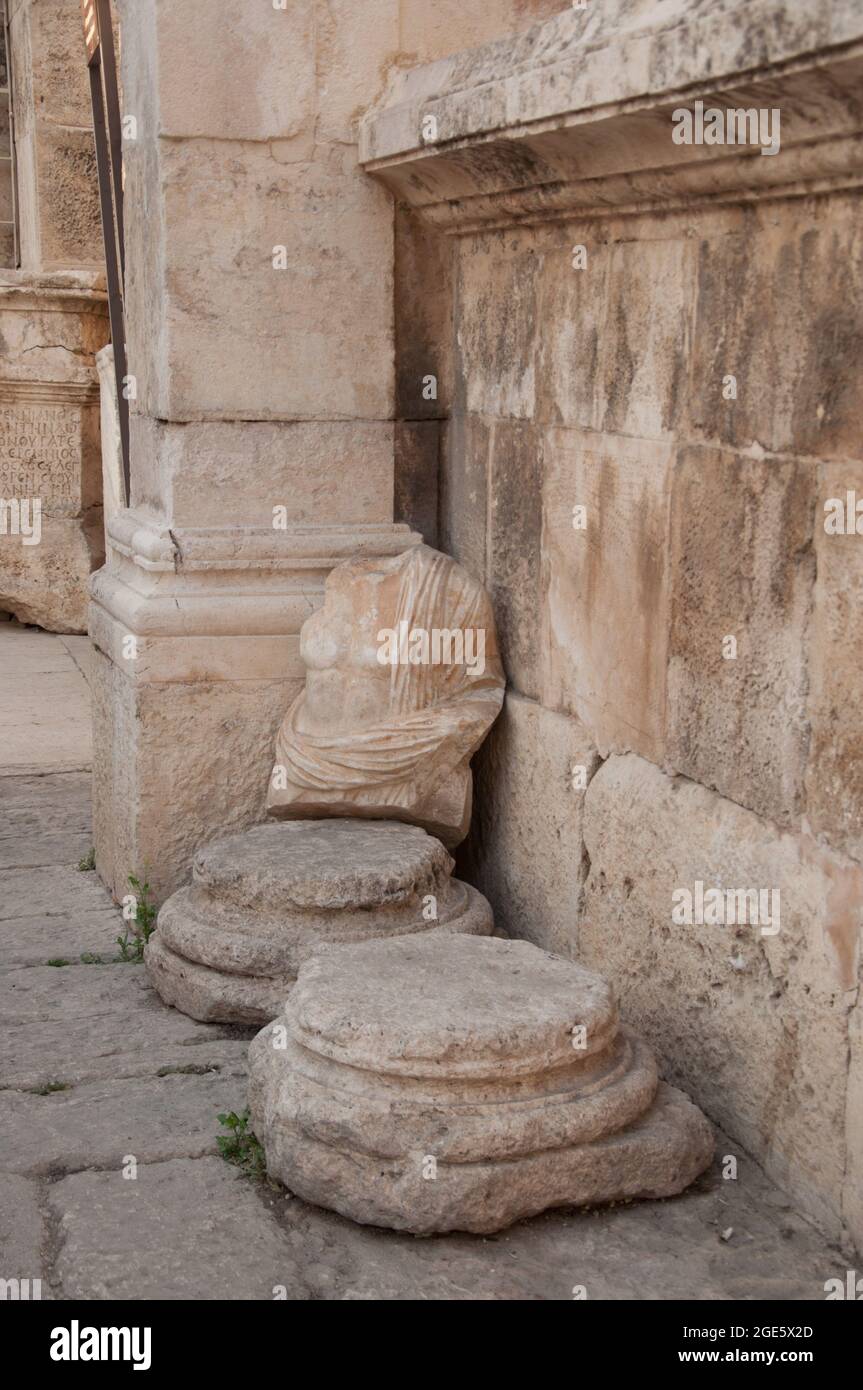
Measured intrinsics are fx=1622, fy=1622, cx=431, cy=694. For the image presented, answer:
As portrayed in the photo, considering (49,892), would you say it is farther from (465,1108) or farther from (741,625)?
(741,625)

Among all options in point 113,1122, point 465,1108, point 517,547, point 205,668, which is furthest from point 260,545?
point 465,1108

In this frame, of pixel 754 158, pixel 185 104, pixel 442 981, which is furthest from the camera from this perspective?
pixel 185 104

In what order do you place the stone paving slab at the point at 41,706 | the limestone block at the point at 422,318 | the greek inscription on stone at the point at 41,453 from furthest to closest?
the greek inscription on stone at the point at 41,453 < the stone paving slab at the point at 41,706 < the limestone block at the point at 422,318

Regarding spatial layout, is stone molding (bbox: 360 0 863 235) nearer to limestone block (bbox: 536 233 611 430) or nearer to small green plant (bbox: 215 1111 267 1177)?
limestone block (bbox: 536 233 611 430)

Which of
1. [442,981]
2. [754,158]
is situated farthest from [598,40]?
[442,981]

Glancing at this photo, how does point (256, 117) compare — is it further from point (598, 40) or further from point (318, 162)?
point (598, 40)

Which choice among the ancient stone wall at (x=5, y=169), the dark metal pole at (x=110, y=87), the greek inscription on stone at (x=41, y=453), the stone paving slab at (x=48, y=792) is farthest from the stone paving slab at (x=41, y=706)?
the ancient stone wall at (x=5, y=169)

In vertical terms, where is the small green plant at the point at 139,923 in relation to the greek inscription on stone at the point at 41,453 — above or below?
below

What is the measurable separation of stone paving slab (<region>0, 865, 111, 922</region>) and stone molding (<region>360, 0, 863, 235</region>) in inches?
80.1

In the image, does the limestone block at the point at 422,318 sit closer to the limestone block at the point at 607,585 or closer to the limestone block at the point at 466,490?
the limestone block at the point at 466,490

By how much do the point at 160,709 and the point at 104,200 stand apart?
2415 mm

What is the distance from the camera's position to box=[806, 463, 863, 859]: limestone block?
8.47 feet

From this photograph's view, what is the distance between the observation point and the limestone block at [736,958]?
8.80 feet

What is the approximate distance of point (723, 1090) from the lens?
119 inches
